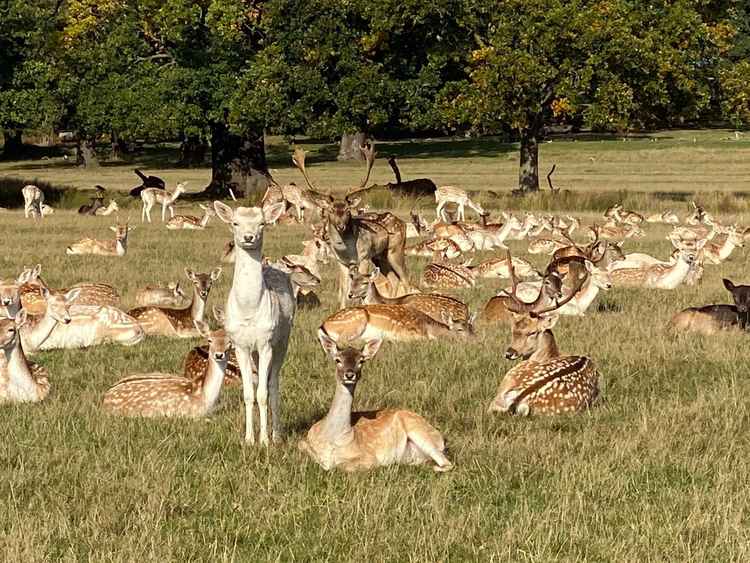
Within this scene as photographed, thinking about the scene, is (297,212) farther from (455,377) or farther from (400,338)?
(455,377)

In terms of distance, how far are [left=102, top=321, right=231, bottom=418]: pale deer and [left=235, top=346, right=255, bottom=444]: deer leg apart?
637mm

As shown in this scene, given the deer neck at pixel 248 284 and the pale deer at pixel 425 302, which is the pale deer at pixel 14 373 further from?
the pale deer at pixel 425 302

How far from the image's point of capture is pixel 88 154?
48844 mm

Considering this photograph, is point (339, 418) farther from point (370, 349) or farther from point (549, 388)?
point (549, 388)

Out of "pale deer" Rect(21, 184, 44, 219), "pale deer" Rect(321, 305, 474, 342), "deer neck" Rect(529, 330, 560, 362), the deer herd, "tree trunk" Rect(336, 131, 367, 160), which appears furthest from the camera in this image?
"tree trunk" Rect(336, 131, 367, 160)

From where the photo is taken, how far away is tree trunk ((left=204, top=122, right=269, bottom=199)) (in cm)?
2812

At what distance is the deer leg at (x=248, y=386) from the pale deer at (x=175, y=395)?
2.09ft

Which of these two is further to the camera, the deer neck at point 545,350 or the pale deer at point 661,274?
the pale deer at point 661,274

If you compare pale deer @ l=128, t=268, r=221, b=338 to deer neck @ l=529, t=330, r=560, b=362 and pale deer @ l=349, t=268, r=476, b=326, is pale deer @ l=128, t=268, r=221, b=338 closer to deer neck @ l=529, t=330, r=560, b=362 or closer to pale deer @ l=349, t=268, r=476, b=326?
pale deer @ l=349, t=268, r=476, b=326

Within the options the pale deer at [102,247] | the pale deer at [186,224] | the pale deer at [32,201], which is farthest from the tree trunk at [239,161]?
the pale deer at [102,247]

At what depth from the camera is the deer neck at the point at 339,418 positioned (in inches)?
231

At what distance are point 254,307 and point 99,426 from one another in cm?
117

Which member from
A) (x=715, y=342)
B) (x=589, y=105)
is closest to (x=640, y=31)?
(x=589, y=105)

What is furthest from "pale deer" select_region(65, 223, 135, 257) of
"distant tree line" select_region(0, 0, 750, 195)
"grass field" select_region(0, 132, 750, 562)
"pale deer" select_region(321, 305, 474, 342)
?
"distant tree line" select_region(0, 0, 750, 195)
